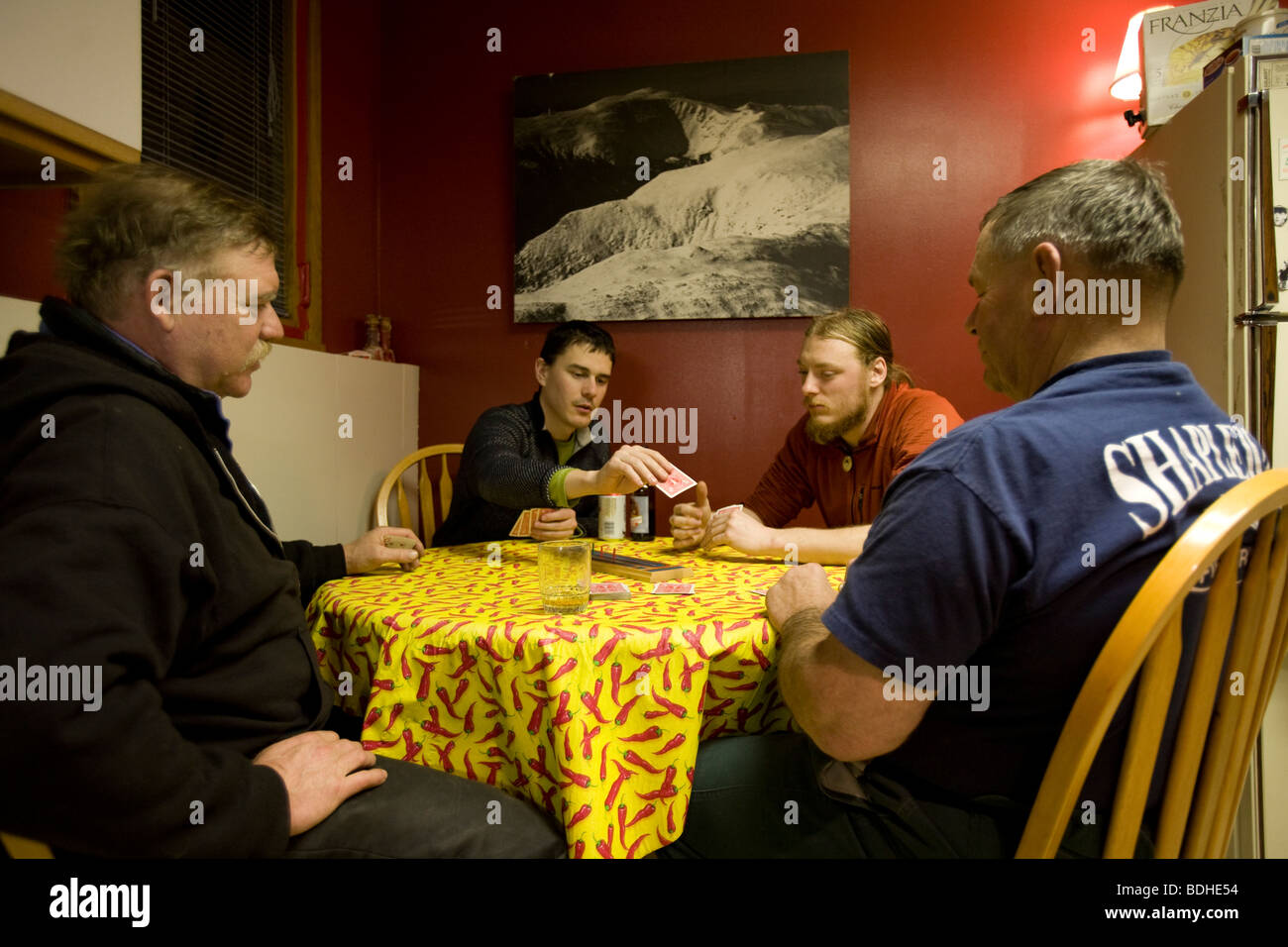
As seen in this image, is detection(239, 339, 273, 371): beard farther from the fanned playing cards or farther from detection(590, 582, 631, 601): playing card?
the fanned playing cards

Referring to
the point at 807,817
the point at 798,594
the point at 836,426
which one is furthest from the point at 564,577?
the point at 836,426

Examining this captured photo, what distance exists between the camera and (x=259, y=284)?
43.4 inches

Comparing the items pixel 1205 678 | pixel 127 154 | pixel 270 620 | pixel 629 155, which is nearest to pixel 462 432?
pixel 629 155

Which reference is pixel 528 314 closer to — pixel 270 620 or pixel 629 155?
pixel 629 155

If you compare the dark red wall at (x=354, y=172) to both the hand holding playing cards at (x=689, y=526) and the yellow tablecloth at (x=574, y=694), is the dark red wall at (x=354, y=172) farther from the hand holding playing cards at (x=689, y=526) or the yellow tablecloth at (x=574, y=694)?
the yellow tablecloth at (x=574, y=694)

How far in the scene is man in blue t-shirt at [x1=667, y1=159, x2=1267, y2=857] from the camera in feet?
2.56

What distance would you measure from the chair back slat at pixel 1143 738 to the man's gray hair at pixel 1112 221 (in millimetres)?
462

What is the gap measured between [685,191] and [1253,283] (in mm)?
1757

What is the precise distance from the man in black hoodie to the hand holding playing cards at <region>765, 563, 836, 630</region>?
0.45 m

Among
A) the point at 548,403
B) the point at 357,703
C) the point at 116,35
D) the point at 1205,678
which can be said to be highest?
the point at 116,35

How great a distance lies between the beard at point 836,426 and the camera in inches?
81.5

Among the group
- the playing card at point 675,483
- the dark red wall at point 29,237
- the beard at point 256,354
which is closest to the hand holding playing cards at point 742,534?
the playing card at point 675,483

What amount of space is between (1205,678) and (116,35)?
2044 mm

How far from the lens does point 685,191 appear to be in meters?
2.76
